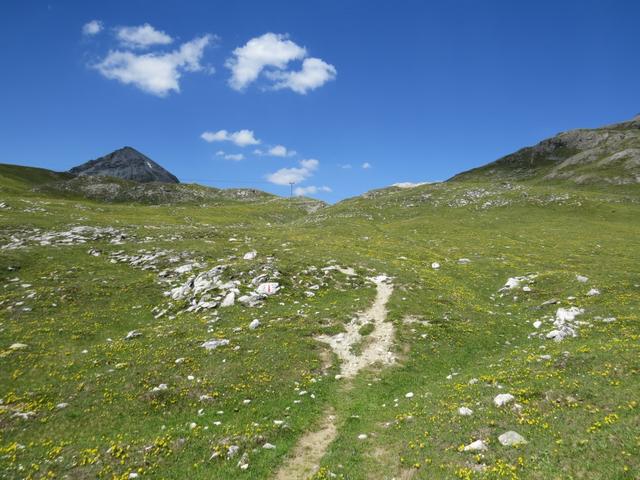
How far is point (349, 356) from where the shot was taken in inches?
939

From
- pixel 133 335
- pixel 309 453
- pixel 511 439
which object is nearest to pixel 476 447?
pixel 511 439

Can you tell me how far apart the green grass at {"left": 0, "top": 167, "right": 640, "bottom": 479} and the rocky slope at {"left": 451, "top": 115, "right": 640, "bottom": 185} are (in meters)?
72.9

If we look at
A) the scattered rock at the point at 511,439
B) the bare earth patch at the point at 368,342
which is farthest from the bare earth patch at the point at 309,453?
the scattered rock at the point at 511,439

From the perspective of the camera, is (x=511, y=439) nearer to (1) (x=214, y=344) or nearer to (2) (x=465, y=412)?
(2) (x=465, y=412)

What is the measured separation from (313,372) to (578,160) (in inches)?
5531

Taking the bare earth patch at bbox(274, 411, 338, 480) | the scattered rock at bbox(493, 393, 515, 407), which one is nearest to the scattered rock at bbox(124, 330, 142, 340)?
the bare earth patch at bbox(274, 411, 338, 480)

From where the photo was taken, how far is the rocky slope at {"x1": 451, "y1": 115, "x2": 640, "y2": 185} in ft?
347

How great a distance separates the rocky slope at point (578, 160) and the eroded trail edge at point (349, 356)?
100964mm

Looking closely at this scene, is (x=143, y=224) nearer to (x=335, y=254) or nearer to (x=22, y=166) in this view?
(x=335, y=254)

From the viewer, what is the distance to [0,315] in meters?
29.0

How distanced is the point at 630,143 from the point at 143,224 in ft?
492

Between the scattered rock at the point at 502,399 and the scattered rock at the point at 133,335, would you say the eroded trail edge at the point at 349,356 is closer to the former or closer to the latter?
the scattered rock at the point at 502,399

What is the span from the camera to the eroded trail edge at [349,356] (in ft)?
46.5

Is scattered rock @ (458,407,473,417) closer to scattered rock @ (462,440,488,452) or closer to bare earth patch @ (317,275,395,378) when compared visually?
scattered rock @ (462,440,488,452)
